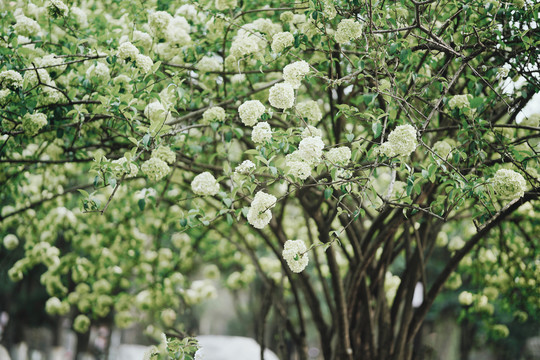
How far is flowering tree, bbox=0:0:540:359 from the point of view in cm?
238

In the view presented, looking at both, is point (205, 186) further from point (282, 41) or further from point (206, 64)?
point (206, 64)

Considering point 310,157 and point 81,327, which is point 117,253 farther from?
point 310,157

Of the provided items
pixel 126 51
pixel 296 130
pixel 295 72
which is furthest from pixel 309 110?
pixel 126 51

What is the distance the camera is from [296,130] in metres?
2.52

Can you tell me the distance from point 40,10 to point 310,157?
2552 millimetres

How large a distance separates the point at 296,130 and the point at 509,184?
3.75ft

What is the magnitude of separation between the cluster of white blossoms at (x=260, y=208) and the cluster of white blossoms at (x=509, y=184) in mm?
1149

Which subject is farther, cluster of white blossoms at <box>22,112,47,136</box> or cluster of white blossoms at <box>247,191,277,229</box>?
cluster of white blossoms at <box>22,112,47,136</box>

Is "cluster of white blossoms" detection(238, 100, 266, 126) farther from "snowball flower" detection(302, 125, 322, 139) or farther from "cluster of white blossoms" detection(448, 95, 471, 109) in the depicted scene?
"cluster of white blossoms" detection(448, 95, 471, 109)

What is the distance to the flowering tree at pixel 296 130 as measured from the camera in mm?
2385

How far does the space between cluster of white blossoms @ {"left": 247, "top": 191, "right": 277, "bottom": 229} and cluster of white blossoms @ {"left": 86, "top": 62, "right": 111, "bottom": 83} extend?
1439mm

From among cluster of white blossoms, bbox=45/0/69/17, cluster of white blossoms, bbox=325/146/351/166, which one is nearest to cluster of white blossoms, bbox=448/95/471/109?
cluster of white blossoms, bbox=325/146/351/166

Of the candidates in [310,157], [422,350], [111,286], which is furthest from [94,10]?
[422,350]

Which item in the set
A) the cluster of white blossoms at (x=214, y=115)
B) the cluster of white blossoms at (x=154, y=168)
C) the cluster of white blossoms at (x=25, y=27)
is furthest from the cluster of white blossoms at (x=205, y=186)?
the cluster of white blossoms at (x=25, y=27)
